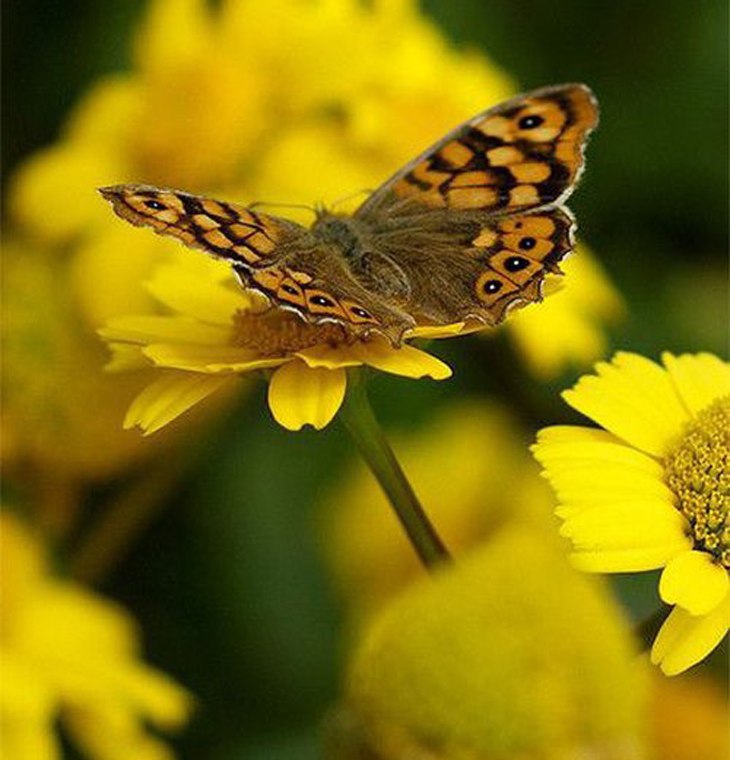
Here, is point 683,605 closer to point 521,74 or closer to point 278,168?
Result: point 278,168

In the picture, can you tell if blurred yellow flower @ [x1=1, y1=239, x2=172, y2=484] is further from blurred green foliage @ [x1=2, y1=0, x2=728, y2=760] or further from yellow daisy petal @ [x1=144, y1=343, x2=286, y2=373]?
yellow daisy petal @ [x1=144, y1=343, x2=286, y2=373]

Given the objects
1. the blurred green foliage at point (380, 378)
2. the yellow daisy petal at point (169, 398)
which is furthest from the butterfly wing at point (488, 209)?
the blurred green foliage at point (380, 378)

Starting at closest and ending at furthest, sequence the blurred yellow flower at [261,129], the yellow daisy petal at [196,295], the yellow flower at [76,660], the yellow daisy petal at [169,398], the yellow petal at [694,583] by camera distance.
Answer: the yellow petal at [694,583] < the yellow daisy petal at [169,398] < the yellow daisy petal at [196,295] < the yellow flower at [76,660] < the blurred yellow flower at [261,129]

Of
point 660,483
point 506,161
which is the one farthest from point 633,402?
point 506,161

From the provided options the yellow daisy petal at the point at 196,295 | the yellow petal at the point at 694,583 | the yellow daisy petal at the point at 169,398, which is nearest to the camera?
the yellow petal at the point at 694,583

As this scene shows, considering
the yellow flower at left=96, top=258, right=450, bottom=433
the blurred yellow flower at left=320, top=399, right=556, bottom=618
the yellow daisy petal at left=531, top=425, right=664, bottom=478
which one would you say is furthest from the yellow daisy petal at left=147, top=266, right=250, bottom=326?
the blurred yellow flower at left=320, top=399, right=556, bottom=618

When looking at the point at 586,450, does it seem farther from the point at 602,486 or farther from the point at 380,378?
the point at 380,378

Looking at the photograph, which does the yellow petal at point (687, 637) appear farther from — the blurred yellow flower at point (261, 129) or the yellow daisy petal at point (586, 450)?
the blurred yellow flower at point (261, 129)
